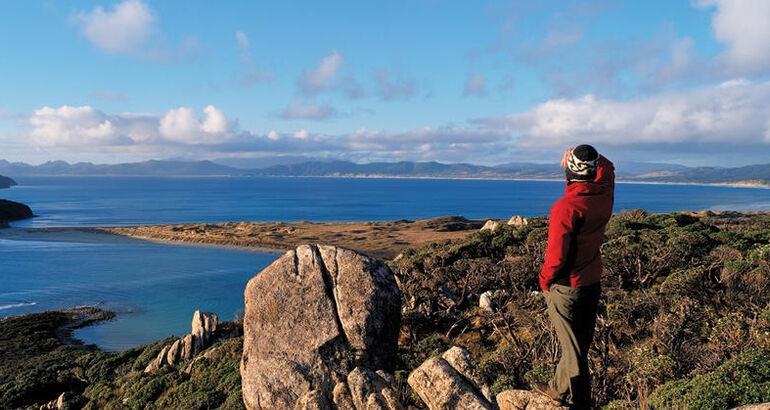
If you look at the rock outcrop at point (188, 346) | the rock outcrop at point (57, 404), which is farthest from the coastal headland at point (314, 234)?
the rock outcrop at point (57, 404)

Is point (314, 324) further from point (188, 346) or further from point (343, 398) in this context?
point (188, 346)

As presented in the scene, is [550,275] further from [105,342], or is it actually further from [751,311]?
[105,342]

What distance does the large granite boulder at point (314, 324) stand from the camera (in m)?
11.2

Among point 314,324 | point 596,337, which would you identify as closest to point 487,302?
point 596,337

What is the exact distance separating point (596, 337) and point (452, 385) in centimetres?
434

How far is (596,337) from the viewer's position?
10.1 meters

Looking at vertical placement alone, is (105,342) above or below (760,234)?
below

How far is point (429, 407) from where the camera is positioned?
26.0 ft

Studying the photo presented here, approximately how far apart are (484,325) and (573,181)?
1362 cm

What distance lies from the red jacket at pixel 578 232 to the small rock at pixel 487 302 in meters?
14.8

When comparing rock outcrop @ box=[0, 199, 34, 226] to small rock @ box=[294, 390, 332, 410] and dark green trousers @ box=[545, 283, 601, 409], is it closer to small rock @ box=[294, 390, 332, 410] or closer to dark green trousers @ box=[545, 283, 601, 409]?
small rock @ box=[294, 390, 332, 410]

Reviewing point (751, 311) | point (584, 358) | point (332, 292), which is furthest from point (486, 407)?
point (751, 311)

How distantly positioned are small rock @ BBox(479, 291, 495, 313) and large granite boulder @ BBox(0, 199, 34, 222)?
135m

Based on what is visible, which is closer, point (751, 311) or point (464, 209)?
point (751, 311)
